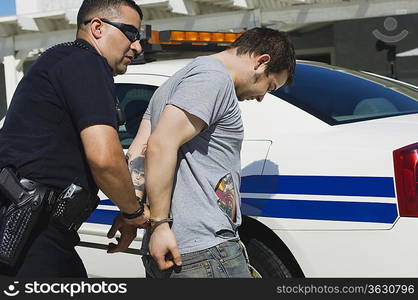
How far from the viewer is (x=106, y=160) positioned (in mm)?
1981

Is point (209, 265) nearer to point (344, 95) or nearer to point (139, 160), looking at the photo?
point (139, 160)

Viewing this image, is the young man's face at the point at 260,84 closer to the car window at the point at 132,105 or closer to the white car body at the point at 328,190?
the white car body at the point at 328,190

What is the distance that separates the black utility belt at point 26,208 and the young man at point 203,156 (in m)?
0.23

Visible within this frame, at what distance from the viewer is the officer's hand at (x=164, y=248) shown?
2057 mm

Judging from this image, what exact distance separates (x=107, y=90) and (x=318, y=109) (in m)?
1.33

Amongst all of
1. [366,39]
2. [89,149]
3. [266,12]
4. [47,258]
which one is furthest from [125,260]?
[366,39]

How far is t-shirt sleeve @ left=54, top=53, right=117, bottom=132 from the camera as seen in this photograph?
1992 millimetres

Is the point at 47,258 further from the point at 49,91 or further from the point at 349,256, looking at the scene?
the point at 349,256

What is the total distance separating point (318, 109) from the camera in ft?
10.2

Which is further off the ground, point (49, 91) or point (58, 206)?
point (49, 91)

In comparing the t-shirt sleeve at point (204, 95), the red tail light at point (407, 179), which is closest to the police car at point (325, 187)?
the red tail light at point (407, 179)

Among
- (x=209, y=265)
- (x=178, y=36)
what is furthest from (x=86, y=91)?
(x=178, y=36)

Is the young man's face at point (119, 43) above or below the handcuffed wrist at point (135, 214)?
above

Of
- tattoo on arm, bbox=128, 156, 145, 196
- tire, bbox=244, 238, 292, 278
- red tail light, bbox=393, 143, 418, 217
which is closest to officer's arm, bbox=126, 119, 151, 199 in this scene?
tattoo on arm, bbox=128, 156, 145, 196
